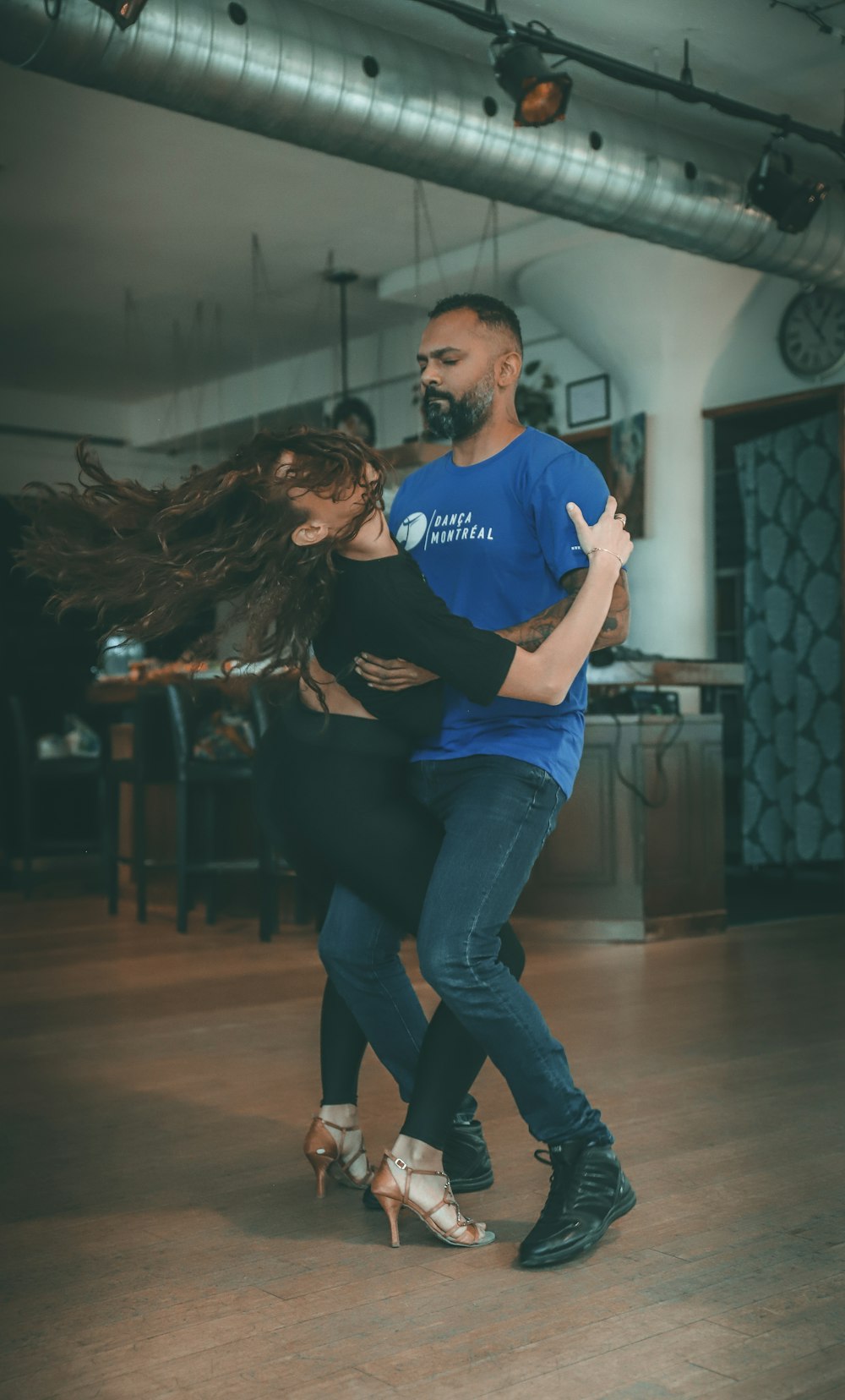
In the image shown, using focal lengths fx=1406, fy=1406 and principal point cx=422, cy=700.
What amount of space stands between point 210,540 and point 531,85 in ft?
9.69

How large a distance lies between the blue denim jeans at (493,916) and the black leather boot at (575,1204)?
0.03 metres

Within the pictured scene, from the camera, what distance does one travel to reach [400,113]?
14.1ft

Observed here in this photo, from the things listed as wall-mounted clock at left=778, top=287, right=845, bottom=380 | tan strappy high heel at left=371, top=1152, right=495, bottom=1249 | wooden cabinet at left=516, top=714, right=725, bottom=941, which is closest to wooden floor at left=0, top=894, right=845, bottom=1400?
tan strappy high heel at left=371, top=1152, right=495, bottom=1249

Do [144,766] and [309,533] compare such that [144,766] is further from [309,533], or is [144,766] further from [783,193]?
[309,533]

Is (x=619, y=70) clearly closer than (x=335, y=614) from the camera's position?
No

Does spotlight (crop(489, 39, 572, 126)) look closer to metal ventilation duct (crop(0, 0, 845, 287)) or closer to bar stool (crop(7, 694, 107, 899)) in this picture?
metal ventilation duct (crop(0, 0, 845, 287))

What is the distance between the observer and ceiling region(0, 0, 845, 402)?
5.05 m

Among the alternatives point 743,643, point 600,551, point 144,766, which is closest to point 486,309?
point 600,551

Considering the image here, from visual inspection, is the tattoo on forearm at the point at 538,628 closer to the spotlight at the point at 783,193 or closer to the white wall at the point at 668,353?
the spotlight at the point at 783,193

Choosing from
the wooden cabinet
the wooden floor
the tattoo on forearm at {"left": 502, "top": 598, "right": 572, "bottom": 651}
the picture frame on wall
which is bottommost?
the wooden floor

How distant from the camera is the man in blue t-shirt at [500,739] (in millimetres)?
1900

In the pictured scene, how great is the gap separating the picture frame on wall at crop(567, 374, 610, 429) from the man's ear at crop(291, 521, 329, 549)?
5.96 meters

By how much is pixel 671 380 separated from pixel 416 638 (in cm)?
546

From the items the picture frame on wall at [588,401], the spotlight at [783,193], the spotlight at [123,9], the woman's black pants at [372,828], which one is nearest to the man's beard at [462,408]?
the woman's black pants at [372,828]
